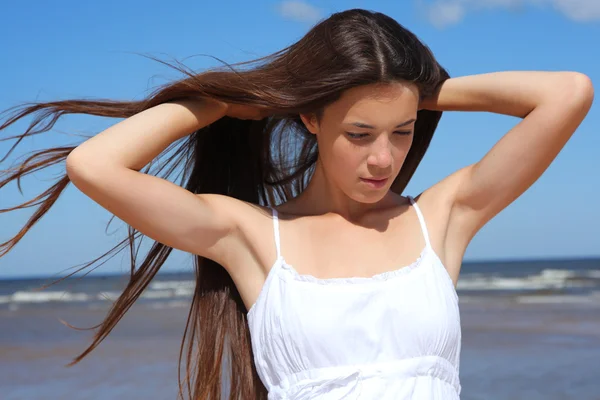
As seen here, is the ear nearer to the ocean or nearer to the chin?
the chin

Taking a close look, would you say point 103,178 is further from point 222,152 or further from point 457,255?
point 457,255

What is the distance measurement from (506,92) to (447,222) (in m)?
0.45

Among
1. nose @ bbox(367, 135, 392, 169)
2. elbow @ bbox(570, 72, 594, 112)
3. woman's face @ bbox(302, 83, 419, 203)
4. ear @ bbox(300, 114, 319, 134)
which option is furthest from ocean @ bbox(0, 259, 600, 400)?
elbow @ bbox(570, 72, 594, 112)

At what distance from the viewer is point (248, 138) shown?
2.83 m

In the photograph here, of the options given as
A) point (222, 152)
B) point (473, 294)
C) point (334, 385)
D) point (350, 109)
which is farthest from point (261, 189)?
point (473, 294)

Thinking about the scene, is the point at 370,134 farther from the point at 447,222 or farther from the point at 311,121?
the point at 447,222

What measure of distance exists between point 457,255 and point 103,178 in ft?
3.69

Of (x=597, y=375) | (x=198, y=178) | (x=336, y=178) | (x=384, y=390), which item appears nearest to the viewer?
(x=384, y=390)

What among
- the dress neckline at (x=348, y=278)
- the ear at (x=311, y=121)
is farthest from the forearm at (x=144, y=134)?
the dress neckline at (x=348, y=278)

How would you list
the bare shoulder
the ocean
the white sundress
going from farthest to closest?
1. the ocean
2. the bare shoulder
3. the white sundress

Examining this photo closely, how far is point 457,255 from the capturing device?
A: 258cm

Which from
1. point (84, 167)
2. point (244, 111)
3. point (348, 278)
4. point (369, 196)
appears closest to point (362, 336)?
point (348, 278)

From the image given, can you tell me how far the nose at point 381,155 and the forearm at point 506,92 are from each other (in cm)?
36

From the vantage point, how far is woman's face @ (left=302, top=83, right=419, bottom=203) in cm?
235
